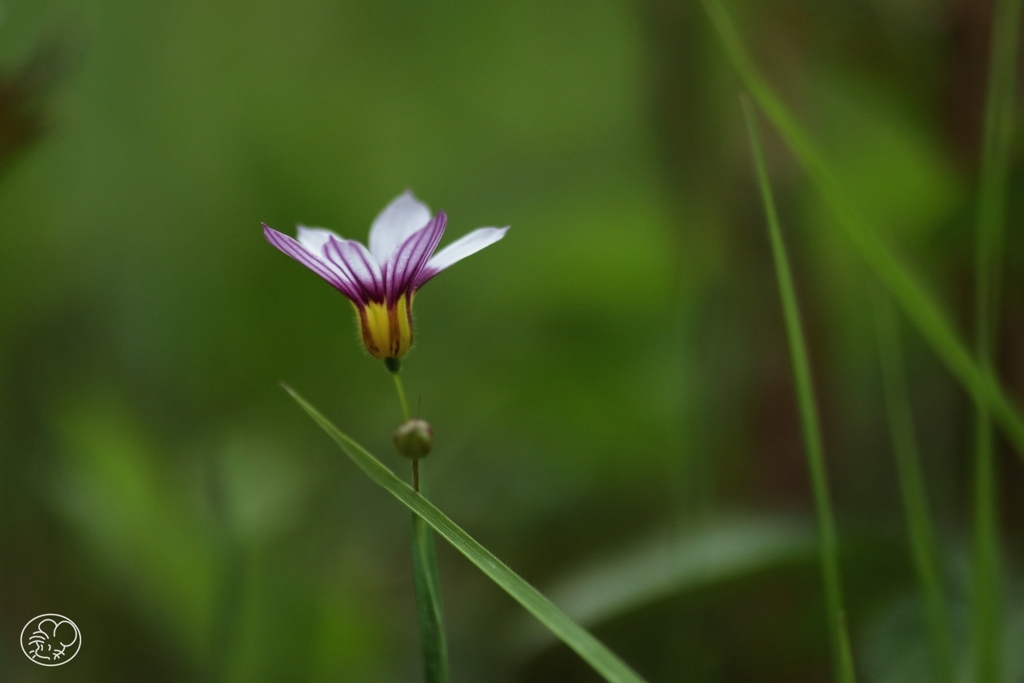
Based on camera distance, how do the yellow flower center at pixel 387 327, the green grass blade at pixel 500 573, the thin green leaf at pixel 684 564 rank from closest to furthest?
the green grass blade at pixel 500 573
the yellow flower center at pixel 387 327
the thin green leaf at pixel 684 564

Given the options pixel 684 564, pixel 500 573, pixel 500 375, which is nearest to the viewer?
pixel 500 573

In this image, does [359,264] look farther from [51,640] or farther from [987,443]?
[51,640]

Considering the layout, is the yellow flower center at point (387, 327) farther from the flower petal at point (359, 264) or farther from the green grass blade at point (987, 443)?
the green grass blade at point (987, 443)

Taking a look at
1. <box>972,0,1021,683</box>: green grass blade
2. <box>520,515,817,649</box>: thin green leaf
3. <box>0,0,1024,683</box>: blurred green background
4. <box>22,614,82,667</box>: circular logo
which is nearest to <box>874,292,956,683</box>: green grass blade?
<box>972,0,1021,683</box>: green grass blade

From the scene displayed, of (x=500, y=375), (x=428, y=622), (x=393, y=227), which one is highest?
(x=500, y=375)

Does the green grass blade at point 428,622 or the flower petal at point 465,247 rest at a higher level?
the flower petal at point 465,247

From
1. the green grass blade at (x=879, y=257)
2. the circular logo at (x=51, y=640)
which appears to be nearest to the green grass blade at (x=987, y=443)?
the green grass blade at (x=879, y=257)

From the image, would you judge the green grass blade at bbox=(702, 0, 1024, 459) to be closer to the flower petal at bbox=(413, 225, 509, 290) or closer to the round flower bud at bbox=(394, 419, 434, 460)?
the flower petal at bbox=(413, 225, 509, 290)

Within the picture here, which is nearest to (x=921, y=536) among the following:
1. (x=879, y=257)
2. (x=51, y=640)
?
(x=879, y=257)
